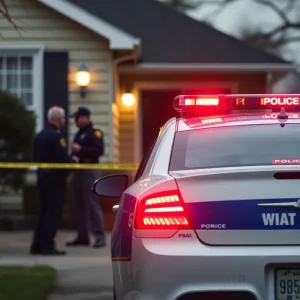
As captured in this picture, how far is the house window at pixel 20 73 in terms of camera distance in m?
15.1

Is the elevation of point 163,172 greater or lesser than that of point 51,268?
greater

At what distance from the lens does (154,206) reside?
4.52 metres

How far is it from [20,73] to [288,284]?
11.3 m

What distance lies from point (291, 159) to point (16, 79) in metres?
10.9

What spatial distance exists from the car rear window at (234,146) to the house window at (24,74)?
9998mm

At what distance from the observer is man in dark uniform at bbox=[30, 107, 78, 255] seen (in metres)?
10.4

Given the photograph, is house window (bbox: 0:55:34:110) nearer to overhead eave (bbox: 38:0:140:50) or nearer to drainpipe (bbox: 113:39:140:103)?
overhead eave (bbox: 38:0:140:50)

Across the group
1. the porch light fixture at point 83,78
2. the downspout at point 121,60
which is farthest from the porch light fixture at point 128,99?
the porch light fixture at point 83,78

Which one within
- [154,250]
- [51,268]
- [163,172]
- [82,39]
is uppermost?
[82,39]

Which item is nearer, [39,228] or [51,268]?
[51,268]

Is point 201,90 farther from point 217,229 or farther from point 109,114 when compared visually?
point 217,229

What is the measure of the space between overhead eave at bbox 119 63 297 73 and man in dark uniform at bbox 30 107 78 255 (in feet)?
18.6

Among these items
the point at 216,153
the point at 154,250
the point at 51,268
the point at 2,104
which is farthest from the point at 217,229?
the point at 2,104

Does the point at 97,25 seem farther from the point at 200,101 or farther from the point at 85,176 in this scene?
the point at 200,101
